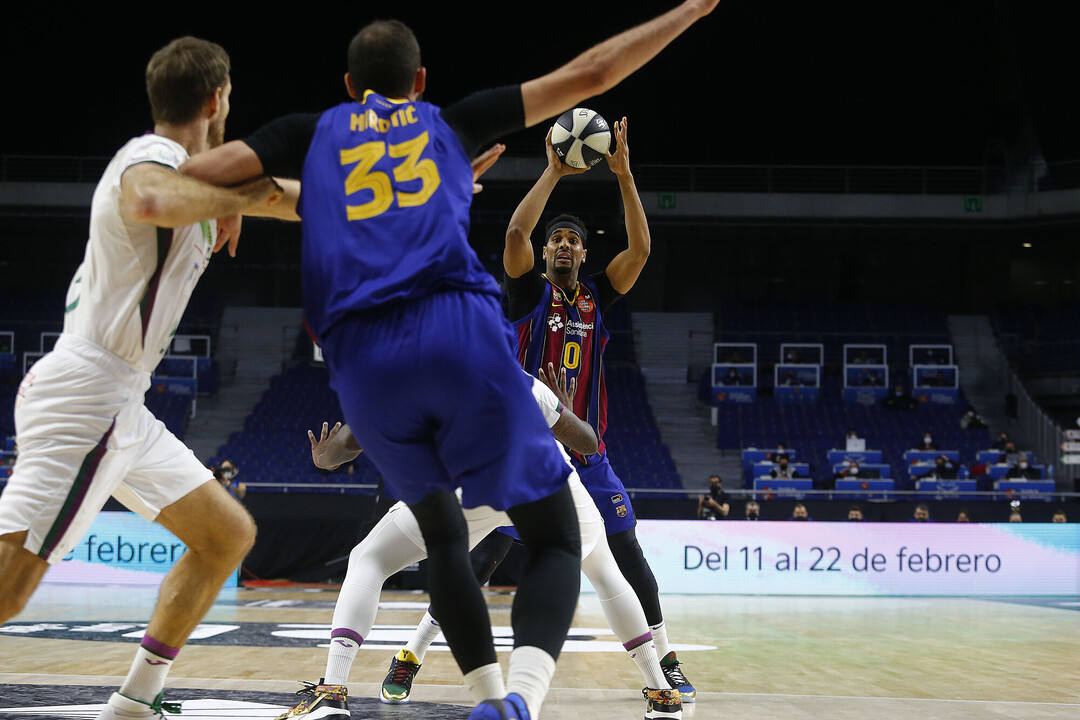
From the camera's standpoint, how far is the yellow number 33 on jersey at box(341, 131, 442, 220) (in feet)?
8.38

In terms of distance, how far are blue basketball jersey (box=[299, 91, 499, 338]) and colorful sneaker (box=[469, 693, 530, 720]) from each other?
3.22 feet

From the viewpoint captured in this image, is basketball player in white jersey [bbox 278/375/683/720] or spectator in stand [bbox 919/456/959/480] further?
spectator in stand [bbox 919/456/959/480]

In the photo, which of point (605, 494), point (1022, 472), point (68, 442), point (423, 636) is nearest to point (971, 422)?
point (1022, 472)

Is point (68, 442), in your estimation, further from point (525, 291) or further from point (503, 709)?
point (525, 291)

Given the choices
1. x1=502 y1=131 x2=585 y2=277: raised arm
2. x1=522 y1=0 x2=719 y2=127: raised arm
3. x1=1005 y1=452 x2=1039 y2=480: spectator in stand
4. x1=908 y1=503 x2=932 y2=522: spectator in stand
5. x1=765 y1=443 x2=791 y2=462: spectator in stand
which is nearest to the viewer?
x1=522 y1=0 x2=719 y2=127: raised arm

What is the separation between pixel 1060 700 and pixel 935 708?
0.85 m

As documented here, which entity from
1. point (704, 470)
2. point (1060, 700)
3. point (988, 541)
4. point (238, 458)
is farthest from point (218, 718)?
point (704, 470)

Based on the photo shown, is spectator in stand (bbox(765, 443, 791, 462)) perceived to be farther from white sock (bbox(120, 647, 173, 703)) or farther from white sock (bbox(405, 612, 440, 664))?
white sock (bbox(120, 647, 173, 703))

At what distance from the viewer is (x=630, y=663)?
6242 millimetres

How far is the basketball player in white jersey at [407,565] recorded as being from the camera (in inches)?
150

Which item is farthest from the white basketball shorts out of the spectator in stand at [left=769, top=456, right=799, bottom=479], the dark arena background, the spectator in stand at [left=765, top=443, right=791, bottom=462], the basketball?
the spectator in stand at [left=765, top=443, right=791, bottom=462]

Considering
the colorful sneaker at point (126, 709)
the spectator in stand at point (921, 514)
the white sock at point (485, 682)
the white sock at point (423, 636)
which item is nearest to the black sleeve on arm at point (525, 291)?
the white sock at point (423, 636)

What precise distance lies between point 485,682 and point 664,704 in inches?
71.8

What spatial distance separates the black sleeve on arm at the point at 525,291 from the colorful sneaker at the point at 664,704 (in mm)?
1997
